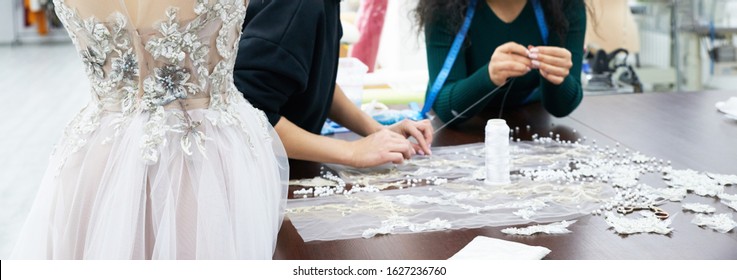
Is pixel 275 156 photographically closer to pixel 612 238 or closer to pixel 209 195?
pixel 209 195

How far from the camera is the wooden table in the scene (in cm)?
139

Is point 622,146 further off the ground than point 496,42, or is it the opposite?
point 496,42

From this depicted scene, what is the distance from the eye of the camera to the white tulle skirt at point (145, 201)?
124 cm

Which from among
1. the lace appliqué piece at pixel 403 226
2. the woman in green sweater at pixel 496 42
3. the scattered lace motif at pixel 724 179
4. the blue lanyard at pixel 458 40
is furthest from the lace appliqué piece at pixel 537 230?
the blue lanyard at pixel 458 40

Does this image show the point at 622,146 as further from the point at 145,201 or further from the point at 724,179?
the point at 145,201

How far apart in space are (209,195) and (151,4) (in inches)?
11.5

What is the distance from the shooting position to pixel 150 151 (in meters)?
1.25

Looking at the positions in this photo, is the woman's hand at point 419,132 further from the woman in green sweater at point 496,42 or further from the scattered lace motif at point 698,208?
the scattered lace motif at point 698,208

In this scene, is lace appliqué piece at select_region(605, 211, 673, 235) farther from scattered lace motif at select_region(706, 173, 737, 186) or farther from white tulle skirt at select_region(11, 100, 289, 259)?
white tulle skirt at select_region(11, 100, 289, 259)

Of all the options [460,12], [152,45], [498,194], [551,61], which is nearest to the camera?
[152,45]

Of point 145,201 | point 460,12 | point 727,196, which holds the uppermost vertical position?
point 460,12

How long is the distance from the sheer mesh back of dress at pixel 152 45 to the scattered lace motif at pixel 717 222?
88cm

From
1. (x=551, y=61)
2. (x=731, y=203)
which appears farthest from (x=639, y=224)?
(x=551, y=61)

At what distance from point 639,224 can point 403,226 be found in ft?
1.36
